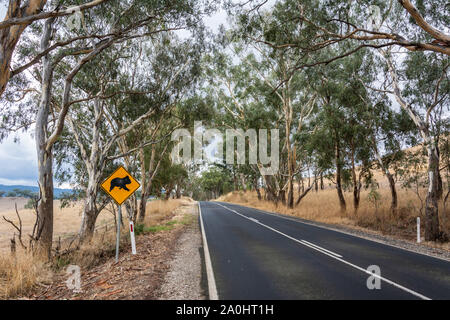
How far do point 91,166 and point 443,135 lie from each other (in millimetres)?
18262

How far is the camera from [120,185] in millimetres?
7496

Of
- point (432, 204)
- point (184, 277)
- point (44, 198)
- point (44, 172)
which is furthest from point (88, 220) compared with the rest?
point (432, 204)

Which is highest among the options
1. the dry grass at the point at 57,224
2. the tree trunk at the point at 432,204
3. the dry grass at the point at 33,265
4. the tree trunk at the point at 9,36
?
the tree trunk at the point at 9,36

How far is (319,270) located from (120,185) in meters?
5.39

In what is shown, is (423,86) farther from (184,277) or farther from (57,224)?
(57,224)

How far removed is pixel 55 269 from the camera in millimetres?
7348

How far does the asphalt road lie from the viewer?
498 centimetres

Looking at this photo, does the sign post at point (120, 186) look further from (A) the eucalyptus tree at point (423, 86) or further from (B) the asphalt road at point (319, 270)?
(A) the eucalyptus tree at point (423, 86)

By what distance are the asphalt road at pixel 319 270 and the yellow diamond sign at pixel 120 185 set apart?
9.17ft

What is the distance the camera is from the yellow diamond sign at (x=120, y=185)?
24.1ft

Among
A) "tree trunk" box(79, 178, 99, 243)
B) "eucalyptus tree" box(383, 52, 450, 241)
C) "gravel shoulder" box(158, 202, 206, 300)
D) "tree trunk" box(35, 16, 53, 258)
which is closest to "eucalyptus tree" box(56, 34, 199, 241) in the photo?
"tree trunk" box(79, 178, 99, 243)

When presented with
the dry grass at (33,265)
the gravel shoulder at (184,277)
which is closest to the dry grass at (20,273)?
the dry grass at (33,265)
